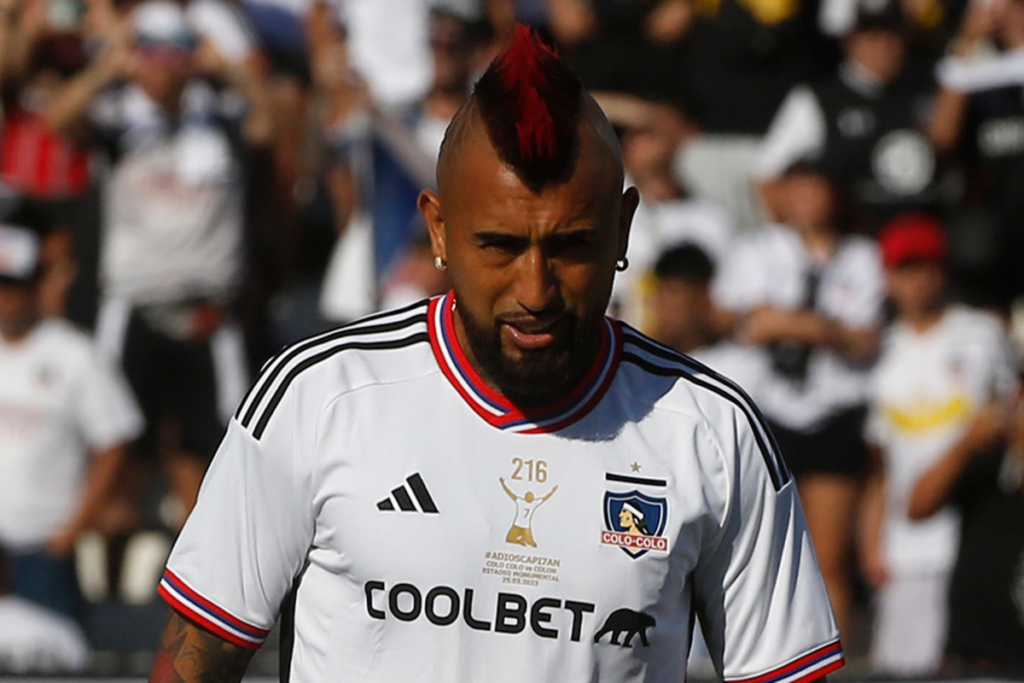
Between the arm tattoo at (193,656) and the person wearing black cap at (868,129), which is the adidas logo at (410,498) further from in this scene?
the person wearing black cap at (868,129)

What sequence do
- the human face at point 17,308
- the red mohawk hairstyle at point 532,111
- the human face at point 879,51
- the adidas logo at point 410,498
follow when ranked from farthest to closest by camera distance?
the human face at point 879,51, the human face at point 17,308, the adidas logo at point 410,498, the red mohawk hairstyle at point 532,111

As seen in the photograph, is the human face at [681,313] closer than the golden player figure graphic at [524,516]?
No

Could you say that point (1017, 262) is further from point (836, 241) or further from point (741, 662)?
point (741, 662)

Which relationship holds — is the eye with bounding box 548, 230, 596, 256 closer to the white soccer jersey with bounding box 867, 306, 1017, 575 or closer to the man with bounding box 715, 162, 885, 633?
the man with bounding box 715, 162, 885, 633

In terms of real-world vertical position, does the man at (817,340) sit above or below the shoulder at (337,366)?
below

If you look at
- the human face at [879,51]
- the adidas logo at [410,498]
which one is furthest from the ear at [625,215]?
the human face at [879,51]

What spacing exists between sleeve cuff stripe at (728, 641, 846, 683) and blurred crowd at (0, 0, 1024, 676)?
13.0 ft

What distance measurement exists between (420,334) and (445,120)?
177 inches

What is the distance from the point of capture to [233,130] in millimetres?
7180

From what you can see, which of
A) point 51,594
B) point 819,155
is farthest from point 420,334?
point 819,155

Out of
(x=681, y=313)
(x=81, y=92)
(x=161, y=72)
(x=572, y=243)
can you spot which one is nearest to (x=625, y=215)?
(x=572, y=243)

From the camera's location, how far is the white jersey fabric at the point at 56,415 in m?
6.86

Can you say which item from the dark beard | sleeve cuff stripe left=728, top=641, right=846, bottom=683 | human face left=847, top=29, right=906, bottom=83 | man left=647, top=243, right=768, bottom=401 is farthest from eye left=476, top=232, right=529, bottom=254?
human face left=847, top=29, right=906, bottom=83

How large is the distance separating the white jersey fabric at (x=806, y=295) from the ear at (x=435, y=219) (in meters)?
4.27
